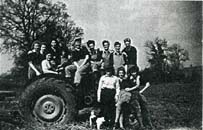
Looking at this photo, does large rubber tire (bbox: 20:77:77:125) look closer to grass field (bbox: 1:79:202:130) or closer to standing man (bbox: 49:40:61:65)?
standing man (bbox: 49:40:61:65)

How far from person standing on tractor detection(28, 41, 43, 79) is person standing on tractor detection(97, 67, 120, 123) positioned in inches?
30.4

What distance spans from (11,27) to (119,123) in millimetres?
1757

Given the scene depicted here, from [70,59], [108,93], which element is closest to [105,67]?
[108,93]

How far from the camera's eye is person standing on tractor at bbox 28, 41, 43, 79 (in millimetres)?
4285

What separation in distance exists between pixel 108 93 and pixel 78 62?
1.74 ft

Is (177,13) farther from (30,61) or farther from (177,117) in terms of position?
(30,61)

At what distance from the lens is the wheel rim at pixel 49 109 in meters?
4.22

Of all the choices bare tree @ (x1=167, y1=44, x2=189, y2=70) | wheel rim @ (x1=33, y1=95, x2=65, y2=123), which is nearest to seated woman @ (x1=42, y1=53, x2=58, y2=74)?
wheel rim @ (x1=33, y1=95, x2=65, y2=123)

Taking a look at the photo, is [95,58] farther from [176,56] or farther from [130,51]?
[176,56]

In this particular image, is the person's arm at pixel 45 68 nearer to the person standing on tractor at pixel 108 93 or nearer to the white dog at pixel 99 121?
the person standing on tractor at pixel 108 93

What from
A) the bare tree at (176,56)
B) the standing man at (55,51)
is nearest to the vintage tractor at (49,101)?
the standing man at (55,51)

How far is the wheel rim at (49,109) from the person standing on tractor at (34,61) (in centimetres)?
32

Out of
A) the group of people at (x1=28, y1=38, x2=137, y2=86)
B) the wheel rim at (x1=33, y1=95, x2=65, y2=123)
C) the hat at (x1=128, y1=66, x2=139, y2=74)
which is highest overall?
the group of people at (x1=28, y1=38, x2=137, y2=86)

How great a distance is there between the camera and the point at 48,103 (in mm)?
4223
